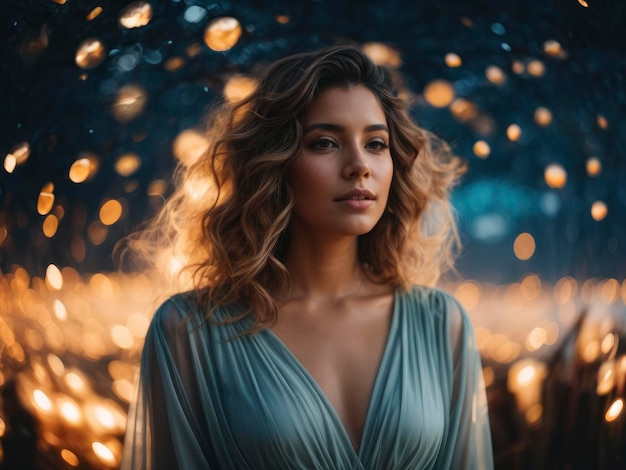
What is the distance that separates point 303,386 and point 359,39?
0.67m

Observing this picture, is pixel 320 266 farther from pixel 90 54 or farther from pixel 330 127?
pixel 90 54

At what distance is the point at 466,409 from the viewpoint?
1.44 meters

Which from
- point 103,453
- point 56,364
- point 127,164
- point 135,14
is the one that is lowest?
point 103,453

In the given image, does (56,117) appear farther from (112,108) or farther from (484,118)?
(484,118)

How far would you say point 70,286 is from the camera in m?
1.46

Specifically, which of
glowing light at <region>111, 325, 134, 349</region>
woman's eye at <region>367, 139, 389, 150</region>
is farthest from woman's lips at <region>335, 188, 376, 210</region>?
glowing light at <region>111, 325, 134, 349</region>

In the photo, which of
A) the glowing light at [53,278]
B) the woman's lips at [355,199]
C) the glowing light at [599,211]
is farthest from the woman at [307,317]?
the glowing light at [599,211]

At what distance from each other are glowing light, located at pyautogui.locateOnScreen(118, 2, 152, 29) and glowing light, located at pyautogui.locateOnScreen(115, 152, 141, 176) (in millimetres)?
285

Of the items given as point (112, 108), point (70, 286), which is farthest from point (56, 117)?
point (70, 286)

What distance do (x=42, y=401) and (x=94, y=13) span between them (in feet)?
2.29

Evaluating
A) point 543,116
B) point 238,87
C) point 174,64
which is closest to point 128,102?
point 174,64

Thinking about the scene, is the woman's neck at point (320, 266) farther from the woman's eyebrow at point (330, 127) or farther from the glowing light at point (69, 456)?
the glowing light at point (69, 456)

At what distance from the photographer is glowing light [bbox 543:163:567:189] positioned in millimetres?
1464

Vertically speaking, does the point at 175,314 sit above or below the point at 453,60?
below
